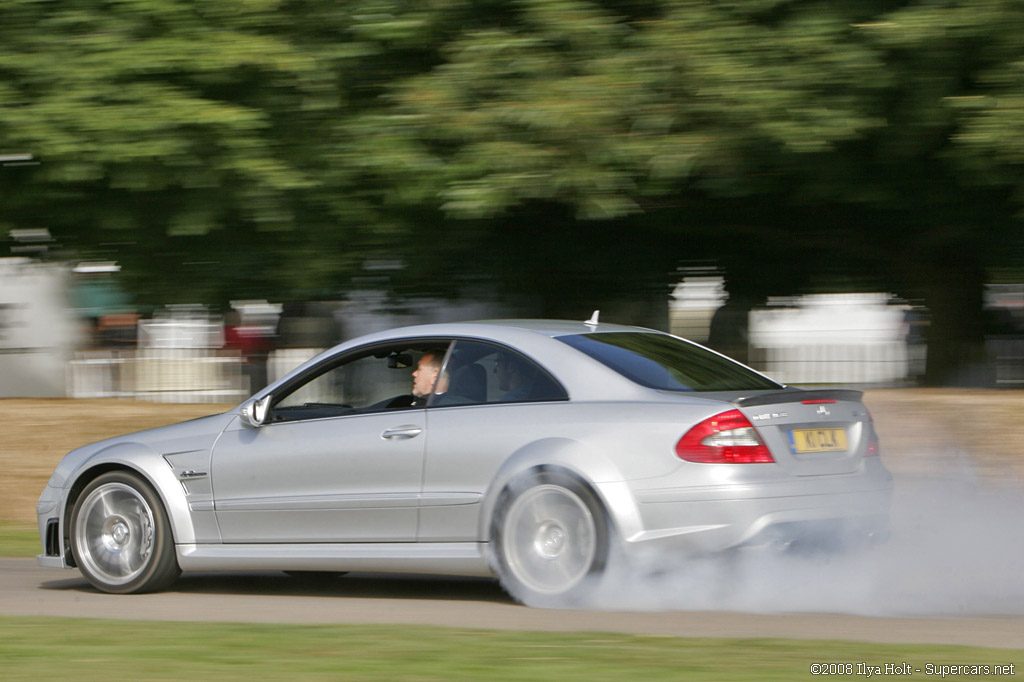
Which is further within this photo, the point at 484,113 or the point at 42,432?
the point at 42,432

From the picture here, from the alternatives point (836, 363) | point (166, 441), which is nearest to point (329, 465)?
point (166, 441)

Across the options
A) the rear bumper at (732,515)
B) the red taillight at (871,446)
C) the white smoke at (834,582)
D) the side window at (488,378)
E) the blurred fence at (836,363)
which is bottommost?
the white smoke at (834,582)

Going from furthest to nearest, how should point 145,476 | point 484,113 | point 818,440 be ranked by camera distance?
1. point 484,113
2. point 145,476
3. point 818,440

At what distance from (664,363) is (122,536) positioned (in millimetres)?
3105

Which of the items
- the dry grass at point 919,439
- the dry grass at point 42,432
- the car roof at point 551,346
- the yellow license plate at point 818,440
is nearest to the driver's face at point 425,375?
the car roof at point 551,346

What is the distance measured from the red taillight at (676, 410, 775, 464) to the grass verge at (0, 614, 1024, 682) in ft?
3.44

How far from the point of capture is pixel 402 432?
25.4 ft

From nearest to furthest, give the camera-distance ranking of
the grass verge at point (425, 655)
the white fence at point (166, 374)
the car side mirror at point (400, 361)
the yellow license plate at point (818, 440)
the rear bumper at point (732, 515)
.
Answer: the grass verge at point (425, 655) → the rear bumper at point (732, 515) → the yellow license plate at point (818, 440) → the car side mirror at point (400, 361) → the white fence at point (166, 374)

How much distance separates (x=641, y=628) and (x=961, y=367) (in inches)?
345

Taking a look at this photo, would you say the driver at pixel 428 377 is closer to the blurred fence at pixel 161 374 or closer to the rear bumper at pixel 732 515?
the rear bumper at pixel 732 515

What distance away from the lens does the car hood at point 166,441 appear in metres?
8.24

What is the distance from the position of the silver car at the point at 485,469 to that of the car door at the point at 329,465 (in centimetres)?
1

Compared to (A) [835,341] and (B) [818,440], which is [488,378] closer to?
(B) [818,440]

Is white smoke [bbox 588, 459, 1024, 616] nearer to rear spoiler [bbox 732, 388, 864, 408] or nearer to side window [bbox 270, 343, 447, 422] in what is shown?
rear spoiler [bbox 732, 388, 864, 408]
